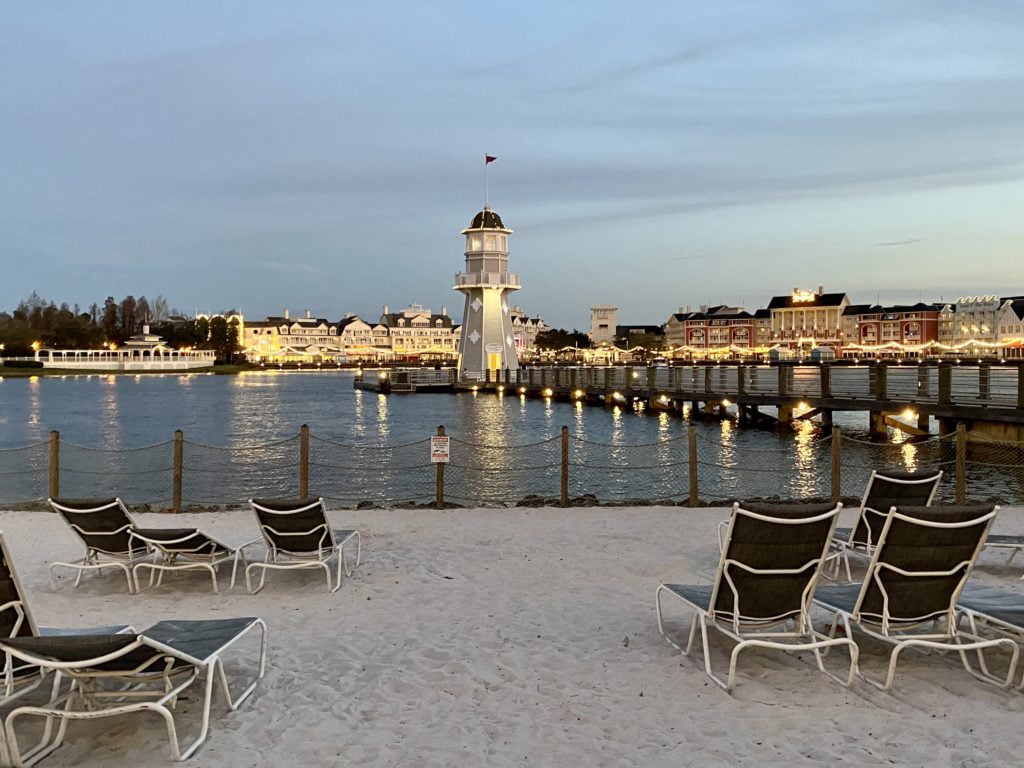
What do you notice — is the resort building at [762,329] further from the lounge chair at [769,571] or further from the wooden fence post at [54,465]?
the lounge chair at [769,571]

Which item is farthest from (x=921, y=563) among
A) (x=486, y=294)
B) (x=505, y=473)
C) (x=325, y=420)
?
(x=486, y=294)

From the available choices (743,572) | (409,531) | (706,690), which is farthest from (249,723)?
(409,531)

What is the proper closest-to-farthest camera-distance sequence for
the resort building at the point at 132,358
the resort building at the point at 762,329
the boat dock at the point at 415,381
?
the boat dock at the point at 415,381 < the resort building at the point at 132,358 < the resort building at the point at 762,329

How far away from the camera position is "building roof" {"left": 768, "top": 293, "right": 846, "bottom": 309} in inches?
5790

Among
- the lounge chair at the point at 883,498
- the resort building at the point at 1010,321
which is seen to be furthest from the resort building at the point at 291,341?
the lounge chair at the point at 883,498

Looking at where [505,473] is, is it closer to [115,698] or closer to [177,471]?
[177,471]

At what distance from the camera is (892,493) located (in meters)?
7.60

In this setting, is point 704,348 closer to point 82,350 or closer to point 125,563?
point 82,350

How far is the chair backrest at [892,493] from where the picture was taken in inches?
297

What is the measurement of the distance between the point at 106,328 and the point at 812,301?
128058 millimetres

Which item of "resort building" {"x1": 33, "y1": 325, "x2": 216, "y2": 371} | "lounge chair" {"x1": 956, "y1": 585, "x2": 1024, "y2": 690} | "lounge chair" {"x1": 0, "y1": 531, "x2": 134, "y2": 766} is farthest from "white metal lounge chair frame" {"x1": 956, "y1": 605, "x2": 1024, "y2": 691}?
"resort building" {"x1": 33, "y1": 325, "x2": 216, "y2": 371}

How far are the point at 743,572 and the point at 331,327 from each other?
17086cm

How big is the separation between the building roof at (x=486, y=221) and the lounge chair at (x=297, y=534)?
162 ft

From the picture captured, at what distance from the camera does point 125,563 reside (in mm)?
7195
